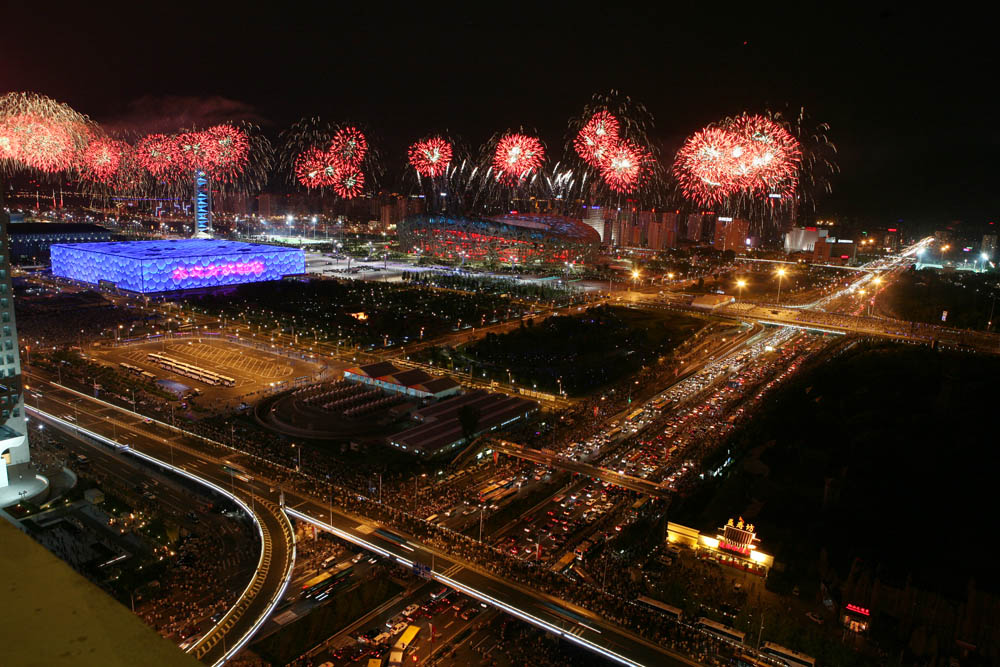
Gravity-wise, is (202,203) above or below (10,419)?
above

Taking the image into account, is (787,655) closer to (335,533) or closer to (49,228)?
(335,533)

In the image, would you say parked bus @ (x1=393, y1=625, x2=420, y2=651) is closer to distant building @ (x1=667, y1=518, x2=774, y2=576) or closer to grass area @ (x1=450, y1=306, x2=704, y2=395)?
distant building @ (x1=667, y1=518, x2=774, y2=576)

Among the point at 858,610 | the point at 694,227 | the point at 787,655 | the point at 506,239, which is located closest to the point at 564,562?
the point at 787,655

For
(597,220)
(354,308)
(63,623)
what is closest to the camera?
(63,623)

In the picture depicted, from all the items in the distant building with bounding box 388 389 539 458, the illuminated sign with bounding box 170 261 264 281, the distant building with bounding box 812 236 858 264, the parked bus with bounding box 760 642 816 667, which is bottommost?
the parked bus with bounding box 760 642 816 667

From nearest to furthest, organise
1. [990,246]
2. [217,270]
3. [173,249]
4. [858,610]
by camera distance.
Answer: [858,610]
[217,270]
[173,249]
[990,246]

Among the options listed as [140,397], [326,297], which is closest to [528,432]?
[140,397]

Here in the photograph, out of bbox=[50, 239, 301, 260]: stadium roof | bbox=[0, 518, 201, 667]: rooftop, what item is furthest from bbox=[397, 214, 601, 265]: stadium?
bbox=[0, 518, 201, 667]: rooftop
